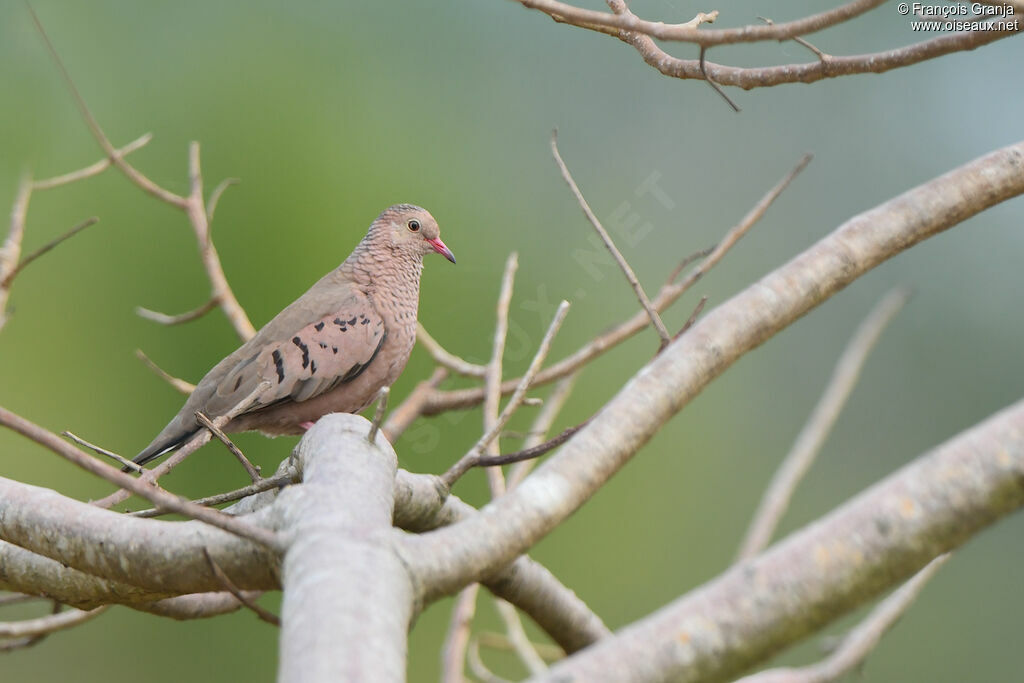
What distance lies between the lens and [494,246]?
12.7 ft

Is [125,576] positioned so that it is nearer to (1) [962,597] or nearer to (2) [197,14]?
(2) [197,14]

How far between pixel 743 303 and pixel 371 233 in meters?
1.24

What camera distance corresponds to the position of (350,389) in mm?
2328

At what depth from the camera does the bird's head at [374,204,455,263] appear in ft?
7.72

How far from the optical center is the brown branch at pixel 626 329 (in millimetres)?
1937

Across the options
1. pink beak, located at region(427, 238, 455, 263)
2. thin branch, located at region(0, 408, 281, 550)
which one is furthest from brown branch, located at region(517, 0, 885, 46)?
pink beak, located at region(427, 238, 455, 263)

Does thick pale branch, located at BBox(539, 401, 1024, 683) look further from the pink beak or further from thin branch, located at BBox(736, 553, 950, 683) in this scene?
the pink beak

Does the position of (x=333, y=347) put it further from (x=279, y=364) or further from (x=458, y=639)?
(x=458, y=639)

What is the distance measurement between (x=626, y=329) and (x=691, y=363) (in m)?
1.08

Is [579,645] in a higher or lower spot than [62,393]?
lower

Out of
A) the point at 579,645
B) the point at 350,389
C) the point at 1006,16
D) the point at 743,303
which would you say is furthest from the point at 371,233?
the point at 1006,16

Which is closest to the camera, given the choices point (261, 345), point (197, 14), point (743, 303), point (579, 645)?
point (743, 303)

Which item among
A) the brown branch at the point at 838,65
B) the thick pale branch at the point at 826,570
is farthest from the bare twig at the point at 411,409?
the thick pale branch at the point at 826,570

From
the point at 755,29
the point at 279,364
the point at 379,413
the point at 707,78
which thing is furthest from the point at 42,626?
the point at 755,29
